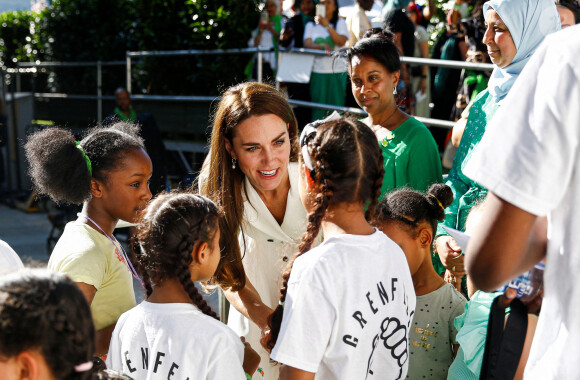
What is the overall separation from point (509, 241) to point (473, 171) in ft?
0.49

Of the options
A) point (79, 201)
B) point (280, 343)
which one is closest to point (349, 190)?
point (280, 343)

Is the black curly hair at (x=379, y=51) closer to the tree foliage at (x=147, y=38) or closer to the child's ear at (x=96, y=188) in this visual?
the child's ear at (x=96, y=188)

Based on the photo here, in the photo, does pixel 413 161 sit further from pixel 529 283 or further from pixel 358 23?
pixel 358 23

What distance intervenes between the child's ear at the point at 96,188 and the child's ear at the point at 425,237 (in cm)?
134

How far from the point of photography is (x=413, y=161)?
3018 mm

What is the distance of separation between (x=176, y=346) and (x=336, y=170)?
69 cm

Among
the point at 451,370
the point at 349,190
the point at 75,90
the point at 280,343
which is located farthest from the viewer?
the point at 75,90

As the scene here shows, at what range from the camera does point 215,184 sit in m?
2.78

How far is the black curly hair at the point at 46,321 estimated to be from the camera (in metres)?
1.35

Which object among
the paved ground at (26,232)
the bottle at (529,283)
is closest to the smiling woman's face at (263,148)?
the bottle at (529,283)

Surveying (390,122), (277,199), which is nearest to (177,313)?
(277,199)

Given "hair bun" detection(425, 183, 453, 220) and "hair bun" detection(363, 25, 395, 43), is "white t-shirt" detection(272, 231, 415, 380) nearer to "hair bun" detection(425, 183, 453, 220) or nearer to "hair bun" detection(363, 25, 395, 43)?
"hair bun" detection(425, 183, 453, 220)

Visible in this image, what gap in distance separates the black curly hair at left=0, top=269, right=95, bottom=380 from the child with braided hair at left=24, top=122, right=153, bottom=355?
41.6 inches

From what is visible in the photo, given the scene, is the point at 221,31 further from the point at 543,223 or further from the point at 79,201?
the point at 543,223
